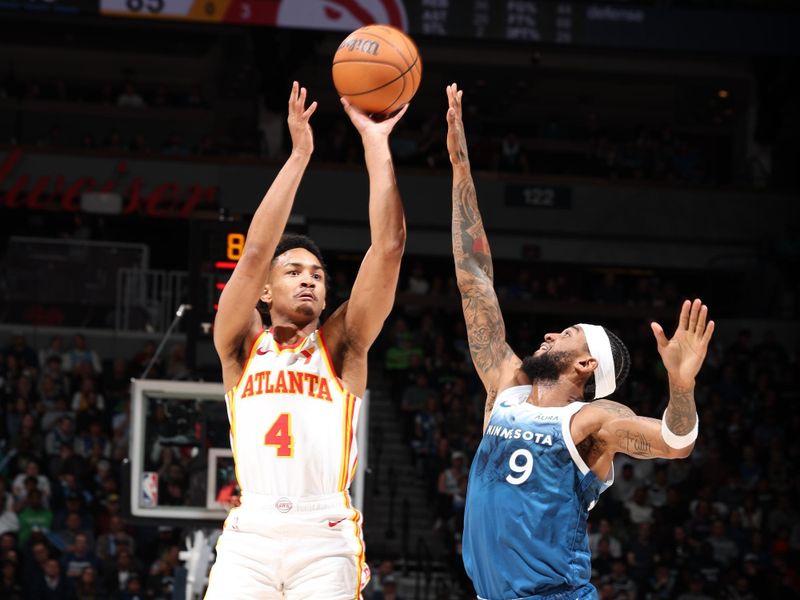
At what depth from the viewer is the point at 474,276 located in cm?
636

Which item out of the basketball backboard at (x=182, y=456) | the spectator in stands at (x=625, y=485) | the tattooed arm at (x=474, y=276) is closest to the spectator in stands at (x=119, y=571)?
the basketball backboard at (x=182, y=456)

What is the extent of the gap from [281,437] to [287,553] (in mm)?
468

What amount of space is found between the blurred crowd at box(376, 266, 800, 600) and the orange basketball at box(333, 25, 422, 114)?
10161mm

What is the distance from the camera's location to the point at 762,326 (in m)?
23.2

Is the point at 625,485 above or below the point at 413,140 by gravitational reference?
below

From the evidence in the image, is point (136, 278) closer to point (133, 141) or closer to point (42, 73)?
point (133, 141)

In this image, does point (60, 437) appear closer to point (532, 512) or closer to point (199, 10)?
point (199, 10)

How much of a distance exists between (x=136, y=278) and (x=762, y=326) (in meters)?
10.7

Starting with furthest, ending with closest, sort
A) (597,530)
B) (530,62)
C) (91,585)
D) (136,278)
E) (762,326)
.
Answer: (530,62), (762,326), (136,278), (597,530), (91,585)

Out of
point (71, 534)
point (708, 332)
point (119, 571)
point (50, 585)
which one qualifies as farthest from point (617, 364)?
point (71, 534)

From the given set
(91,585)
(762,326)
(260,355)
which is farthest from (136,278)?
(260,355)

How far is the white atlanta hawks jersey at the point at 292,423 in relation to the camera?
546 cm

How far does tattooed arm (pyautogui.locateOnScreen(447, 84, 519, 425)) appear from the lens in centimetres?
616

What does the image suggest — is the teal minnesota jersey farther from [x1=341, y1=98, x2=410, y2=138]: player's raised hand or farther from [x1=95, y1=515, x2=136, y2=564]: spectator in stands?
[x1=95, y1=515, x2=136, y2=564]: spectator in stands
